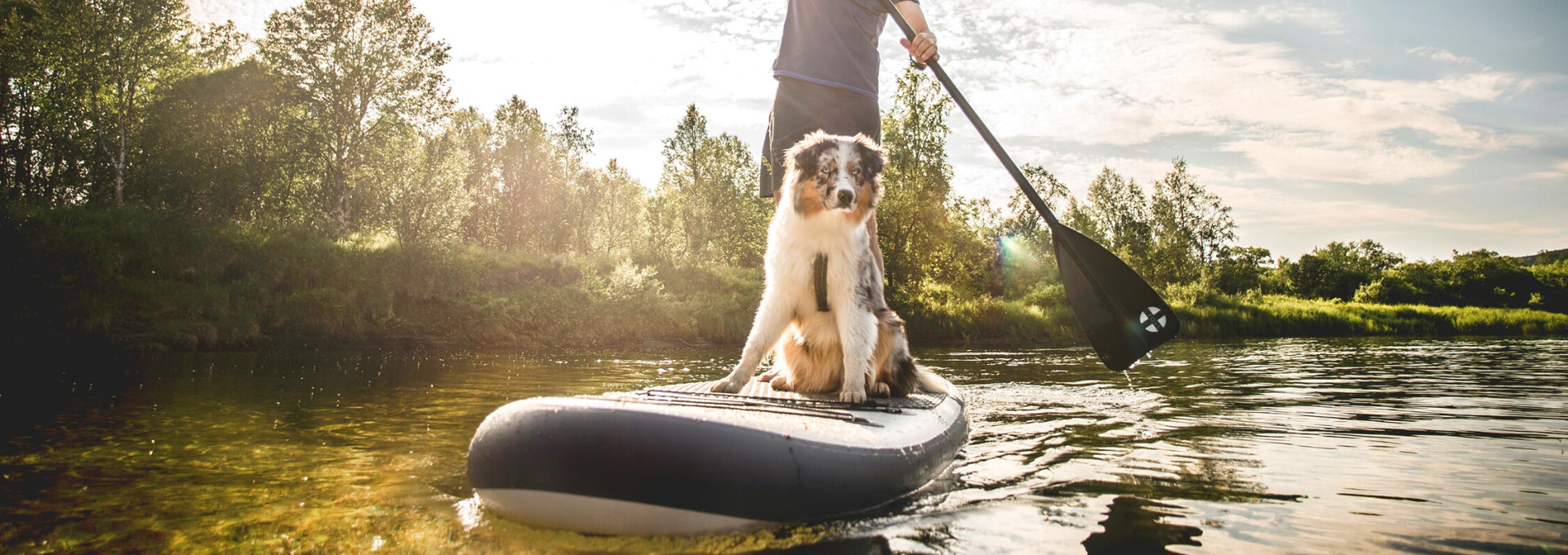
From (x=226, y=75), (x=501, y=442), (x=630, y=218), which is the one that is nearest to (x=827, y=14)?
(x=501, y=442)

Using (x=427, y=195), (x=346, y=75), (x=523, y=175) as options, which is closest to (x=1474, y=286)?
(x=427, y=195)

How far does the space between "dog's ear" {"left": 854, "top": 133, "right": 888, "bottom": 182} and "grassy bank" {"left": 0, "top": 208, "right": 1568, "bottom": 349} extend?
54.3 feet

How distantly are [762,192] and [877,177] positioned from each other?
1.58m

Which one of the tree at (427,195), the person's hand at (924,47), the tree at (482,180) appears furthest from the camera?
the tree at (482,180)

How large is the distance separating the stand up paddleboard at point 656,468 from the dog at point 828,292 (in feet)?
4.31

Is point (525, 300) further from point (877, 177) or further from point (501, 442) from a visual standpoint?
point (501, 442)

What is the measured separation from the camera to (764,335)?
395cm

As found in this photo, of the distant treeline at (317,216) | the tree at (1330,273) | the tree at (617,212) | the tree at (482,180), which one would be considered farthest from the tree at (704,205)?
the tree at (1330,273)

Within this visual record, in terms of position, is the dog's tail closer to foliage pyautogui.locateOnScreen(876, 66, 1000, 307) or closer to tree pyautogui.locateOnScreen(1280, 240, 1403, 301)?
foliage pyautogui.locateOnScreen(876, 66, 1000, 307)

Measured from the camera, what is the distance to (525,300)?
21.4m

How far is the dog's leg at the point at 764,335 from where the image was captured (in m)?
3.89

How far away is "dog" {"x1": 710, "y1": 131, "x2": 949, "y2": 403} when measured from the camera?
3.81 m

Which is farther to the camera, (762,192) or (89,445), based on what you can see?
(762,192)

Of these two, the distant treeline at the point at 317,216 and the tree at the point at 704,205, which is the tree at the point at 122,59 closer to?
the distant treeline at the point at 317,216
